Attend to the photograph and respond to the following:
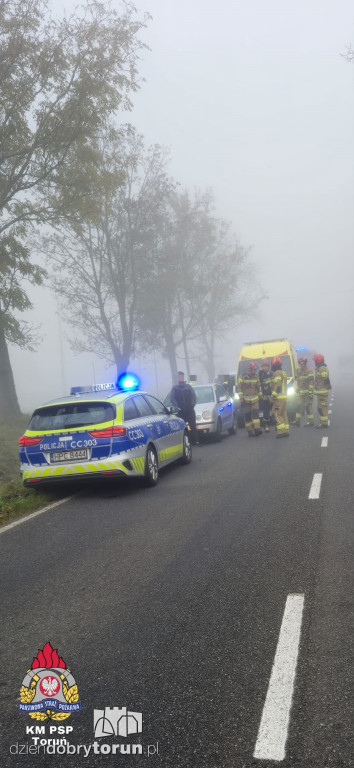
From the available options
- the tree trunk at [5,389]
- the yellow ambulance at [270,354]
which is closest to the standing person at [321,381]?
the yellow ambulance at [270,354]

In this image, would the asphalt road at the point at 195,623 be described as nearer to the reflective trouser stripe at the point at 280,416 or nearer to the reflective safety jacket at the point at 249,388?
the reflective trouser stripe at the point at 280,416

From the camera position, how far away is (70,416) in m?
10.0

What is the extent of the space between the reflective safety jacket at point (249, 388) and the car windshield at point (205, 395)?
1069 millimetres

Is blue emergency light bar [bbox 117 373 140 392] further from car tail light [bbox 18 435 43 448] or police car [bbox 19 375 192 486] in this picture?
car tail light [bbox 18 435 43 448]

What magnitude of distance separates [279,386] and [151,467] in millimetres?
6998

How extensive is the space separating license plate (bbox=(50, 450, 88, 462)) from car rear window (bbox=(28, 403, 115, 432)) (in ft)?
1.21

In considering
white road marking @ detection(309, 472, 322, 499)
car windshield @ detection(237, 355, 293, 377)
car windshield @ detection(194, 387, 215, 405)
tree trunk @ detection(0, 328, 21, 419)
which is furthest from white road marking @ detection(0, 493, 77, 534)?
car windshield @ detection(237, 355, 293, 377)

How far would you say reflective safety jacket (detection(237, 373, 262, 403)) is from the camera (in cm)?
1808

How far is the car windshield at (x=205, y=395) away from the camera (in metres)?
19.1

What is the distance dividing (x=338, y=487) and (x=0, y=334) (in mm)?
12729

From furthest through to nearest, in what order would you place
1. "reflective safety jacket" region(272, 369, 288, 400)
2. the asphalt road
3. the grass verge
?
"reflective safety jacket" region(272, 369, 288, 400) → the grass verge → the asphalt road

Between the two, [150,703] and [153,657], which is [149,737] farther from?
[153,657]

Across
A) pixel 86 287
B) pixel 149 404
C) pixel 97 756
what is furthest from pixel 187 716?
pixel 86 287

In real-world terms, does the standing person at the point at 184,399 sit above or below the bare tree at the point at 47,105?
below
